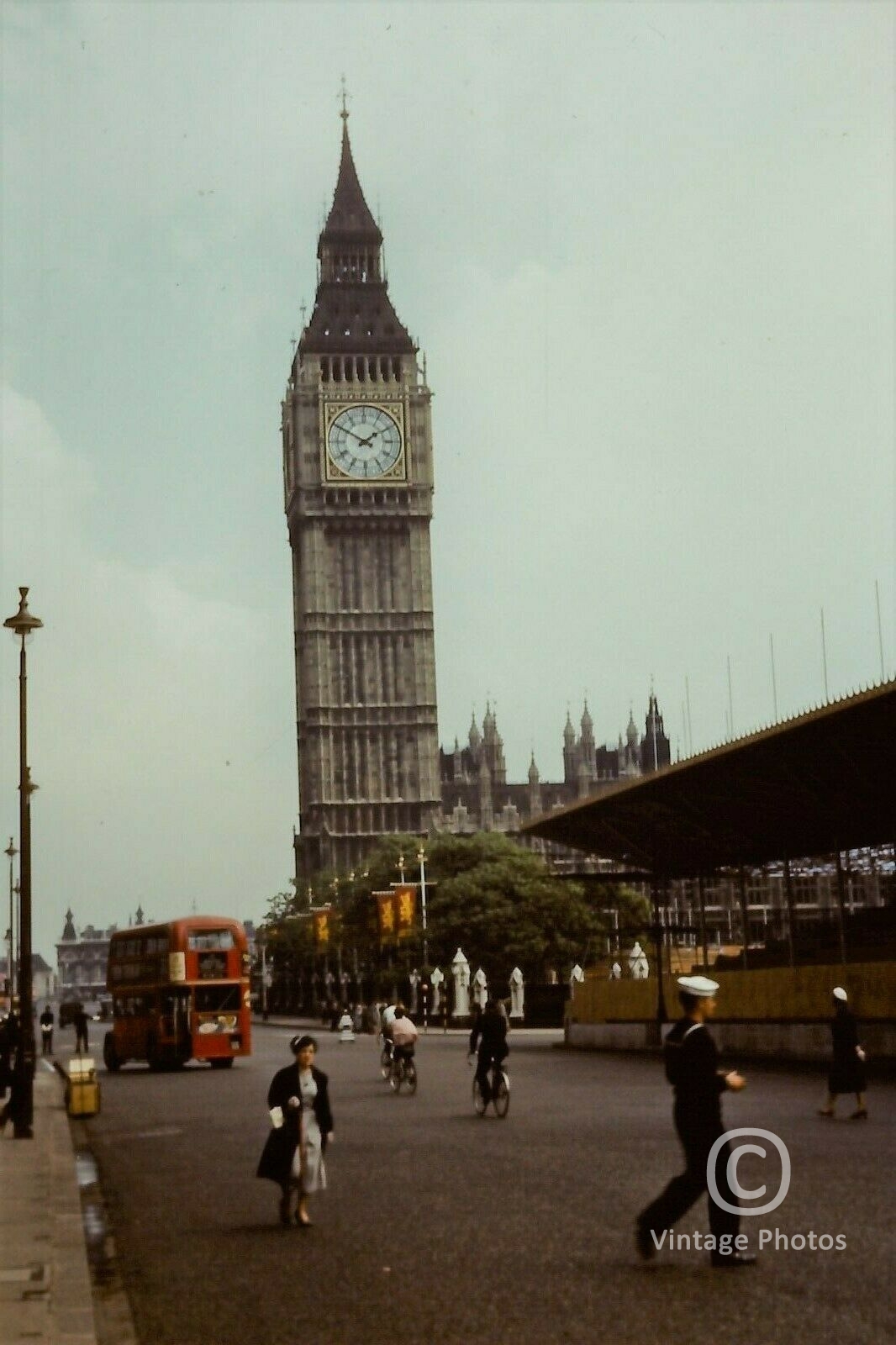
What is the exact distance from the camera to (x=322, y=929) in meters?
107

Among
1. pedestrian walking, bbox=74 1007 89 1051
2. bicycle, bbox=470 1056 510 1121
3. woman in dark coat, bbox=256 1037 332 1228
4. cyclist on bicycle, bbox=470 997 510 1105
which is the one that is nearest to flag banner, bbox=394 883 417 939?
pedestrian walking, bbox=74 1007 89 1051

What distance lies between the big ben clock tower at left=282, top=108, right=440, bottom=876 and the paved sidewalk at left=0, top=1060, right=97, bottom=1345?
12334 cm

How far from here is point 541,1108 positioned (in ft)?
94.4

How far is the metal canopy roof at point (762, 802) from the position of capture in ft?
133

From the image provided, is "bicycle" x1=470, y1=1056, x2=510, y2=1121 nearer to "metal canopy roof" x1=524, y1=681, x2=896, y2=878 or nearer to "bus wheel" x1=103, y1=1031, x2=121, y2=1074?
"metal canopy roof" x1=524, y1=681, x2=896, y2=878

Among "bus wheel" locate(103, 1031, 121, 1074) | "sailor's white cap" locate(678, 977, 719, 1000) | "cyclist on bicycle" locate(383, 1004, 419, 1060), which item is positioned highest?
"sailor's white cap" locate(678, 977, 719, 1000)

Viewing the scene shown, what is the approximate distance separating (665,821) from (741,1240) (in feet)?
141

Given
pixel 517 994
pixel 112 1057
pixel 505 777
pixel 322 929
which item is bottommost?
pixel 112 1057

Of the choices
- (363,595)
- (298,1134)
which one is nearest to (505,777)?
(363,595)

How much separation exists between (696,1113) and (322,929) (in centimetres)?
9610

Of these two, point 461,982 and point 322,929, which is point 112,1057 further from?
point 322,929

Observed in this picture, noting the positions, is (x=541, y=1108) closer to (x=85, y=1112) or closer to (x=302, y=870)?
(x=85, y=1112)

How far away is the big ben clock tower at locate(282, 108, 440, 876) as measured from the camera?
14850 centimetres

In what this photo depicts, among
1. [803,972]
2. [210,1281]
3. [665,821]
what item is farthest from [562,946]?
[210,1281]
